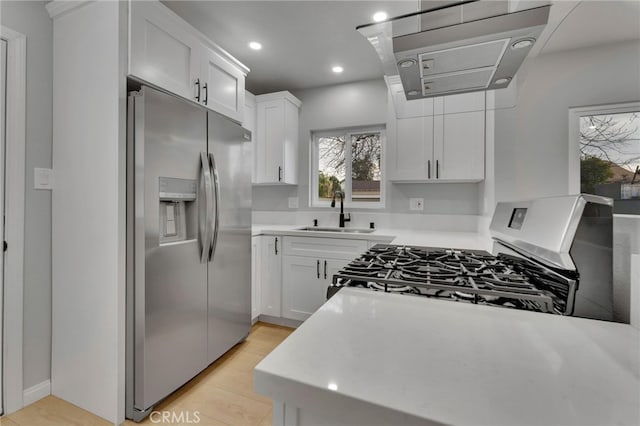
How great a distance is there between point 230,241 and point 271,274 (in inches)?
29.3

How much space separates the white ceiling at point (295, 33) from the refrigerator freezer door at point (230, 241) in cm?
72

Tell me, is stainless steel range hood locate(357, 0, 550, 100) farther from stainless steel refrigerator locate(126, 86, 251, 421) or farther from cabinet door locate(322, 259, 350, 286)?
cabinet door locate(322, 259, 350, 286)

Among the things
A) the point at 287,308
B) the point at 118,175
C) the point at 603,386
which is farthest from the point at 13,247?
the point at 603,386

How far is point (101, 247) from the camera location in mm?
1555

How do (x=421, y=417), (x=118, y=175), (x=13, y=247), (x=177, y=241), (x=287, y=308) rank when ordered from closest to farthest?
(x=421, y=417) → (x=118, y=175) → (x=13, y=247) → (x=177, y=241) → (x=287, y=308)

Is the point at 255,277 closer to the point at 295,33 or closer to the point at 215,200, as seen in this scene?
the point at 215,200

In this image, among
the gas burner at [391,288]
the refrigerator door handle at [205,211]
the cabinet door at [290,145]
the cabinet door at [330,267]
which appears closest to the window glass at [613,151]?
the gas burner at [391,288]

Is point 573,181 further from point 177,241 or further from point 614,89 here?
point 177,241

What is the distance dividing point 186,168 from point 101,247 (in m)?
0.60

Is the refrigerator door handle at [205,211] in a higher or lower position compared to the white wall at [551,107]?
lower

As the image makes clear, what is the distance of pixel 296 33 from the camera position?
2.28 meters

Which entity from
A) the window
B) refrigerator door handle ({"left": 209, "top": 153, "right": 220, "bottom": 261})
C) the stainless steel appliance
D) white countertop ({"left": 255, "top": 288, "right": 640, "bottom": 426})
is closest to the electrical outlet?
the window

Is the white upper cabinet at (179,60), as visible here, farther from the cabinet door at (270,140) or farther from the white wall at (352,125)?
the white wall at (352,125)

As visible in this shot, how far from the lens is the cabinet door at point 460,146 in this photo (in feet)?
7.89
